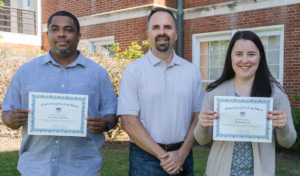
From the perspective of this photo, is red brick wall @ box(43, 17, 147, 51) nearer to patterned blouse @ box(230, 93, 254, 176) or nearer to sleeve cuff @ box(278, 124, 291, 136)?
patterned blouse @ box(230, 93, 254, 176)

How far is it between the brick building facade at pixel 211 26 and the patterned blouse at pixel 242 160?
595 centimetres

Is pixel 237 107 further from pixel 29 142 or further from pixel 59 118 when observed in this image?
pixel 29 142

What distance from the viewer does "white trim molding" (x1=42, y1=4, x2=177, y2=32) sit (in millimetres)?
9398

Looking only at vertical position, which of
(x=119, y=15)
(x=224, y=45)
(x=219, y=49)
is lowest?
(x=219, y=49)

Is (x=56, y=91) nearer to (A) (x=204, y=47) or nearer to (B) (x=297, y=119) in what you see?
(B) (x=297, y=119)

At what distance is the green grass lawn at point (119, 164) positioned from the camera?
5.04 meters

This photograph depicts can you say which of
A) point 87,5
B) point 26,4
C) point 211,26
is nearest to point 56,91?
point 211,26

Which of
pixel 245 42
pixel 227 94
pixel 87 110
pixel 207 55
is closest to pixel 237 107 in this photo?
pixel 227 94

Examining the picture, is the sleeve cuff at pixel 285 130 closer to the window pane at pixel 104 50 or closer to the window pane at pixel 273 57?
the window pane at pixel 273 57

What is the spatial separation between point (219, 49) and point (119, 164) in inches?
201

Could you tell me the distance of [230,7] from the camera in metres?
8.60

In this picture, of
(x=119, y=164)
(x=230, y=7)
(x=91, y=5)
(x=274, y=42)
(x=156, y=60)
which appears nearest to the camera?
(x=156, y=60)

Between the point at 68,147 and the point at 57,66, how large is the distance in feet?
2.30

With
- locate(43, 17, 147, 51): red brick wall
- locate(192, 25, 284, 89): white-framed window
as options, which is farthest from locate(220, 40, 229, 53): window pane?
locate(43, 17, 147, 51): red brick wall
